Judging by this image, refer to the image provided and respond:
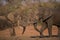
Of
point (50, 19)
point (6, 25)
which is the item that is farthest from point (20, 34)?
point (50, 19)

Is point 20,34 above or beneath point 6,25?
beneath

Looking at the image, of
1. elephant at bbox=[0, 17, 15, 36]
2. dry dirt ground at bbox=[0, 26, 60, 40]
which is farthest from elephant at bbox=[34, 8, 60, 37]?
elephant at bbox=[0, 17, 15, 36]

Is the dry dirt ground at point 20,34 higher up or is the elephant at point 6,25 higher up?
the elephant at point 6,25

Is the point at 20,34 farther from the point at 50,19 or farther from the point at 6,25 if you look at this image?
the point at 50,19

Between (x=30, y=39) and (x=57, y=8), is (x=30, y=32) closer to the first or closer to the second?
(x=30, y=39)

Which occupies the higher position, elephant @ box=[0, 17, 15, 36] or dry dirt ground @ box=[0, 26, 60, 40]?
elephant @ box=[0, 17, 15, 36]

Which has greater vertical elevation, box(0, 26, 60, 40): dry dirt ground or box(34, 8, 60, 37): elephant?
box(34, 8, 60, 37): elephant

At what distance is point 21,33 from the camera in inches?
146

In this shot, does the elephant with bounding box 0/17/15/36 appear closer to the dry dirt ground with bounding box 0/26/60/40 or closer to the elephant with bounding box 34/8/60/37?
the dry dirt ground with bounding box 0/26/60/40

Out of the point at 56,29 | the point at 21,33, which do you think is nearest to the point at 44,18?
the point at 56,29

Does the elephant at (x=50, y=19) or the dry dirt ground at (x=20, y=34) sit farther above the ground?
the elephant at (x=50, y=19)

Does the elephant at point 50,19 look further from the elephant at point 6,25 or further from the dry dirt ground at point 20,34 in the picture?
the elephant at point 6,25

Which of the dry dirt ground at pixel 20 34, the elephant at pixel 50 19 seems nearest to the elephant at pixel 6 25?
the dry dirt ground at pixel 20 34

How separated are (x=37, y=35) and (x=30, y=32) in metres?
0.16
